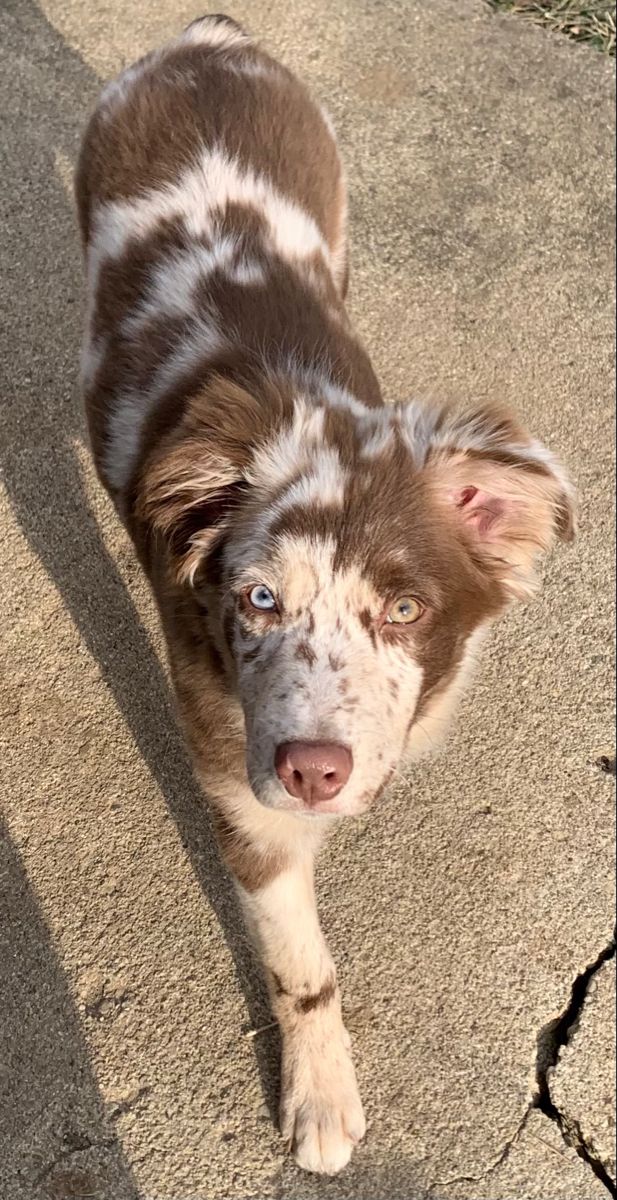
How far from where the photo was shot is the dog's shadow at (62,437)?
2.89 metres

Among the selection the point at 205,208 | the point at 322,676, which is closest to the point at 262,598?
the point at 322,676

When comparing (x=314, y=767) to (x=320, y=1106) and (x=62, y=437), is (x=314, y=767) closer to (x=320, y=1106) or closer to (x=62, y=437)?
(x=320, y=1106)

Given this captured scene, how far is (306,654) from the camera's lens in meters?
1.86

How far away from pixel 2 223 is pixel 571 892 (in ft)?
10.6

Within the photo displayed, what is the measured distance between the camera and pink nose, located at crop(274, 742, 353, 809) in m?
1.74

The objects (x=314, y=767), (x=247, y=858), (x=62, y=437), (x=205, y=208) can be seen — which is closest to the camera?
(x=314, y=767)

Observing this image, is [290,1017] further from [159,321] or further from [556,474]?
[159,321]

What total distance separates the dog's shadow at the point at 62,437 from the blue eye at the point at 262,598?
117 cm

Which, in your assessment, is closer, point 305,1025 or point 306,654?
point 306,654

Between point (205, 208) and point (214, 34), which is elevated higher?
point (214, 34)

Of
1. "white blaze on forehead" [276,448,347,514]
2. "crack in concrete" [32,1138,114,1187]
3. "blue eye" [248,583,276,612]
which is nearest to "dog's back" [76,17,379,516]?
"white blaze on forehead" [276,448,347,514]

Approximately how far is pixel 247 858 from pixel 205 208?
70.5 inches

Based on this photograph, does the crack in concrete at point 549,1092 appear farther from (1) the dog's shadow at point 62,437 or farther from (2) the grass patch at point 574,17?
(2) the grass patch at point 574,17

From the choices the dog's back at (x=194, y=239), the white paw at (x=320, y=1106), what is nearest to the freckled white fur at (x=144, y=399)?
the dog's back at (x=194, y=239)
